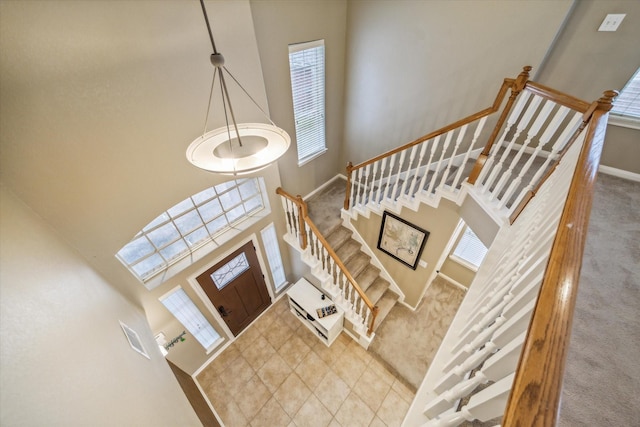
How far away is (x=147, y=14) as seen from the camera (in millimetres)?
1731

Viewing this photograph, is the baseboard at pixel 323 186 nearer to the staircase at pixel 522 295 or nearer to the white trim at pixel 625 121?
the staircase at pixel 522 295

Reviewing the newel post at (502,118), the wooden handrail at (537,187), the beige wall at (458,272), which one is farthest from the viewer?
the beige wall at (458,272)

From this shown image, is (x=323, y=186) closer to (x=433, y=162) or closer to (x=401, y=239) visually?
(x=401, y=239)

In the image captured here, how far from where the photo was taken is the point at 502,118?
2131mm

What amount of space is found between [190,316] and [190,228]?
1242mm

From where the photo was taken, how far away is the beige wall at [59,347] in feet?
2.69

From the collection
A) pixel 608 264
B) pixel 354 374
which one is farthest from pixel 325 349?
pixel 608 264

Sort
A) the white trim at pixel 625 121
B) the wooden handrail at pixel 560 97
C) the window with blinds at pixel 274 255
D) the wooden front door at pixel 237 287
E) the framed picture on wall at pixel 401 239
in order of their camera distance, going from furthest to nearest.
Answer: the window with blinds at pixel 274 255 → the framed picture on wall at pixel 401 239 → the wooden front door at pixel 237 287 → the white trim at pixel 625 121 → the wooden handrail at pixel 560 97

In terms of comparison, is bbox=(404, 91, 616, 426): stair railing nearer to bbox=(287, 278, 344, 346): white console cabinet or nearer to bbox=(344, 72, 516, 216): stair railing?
bbox=(344, 72, 516, 216): stair railing

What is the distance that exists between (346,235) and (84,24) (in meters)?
3.61

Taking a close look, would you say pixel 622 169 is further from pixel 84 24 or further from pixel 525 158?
pixel 84 24

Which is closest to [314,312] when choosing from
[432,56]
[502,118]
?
[502,118]

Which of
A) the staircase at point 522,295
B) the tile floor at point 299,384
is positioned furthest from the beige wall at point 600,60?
the tile floor at point 299,384

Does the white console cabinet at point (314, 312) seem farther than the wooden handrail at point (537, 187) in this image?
Yes
